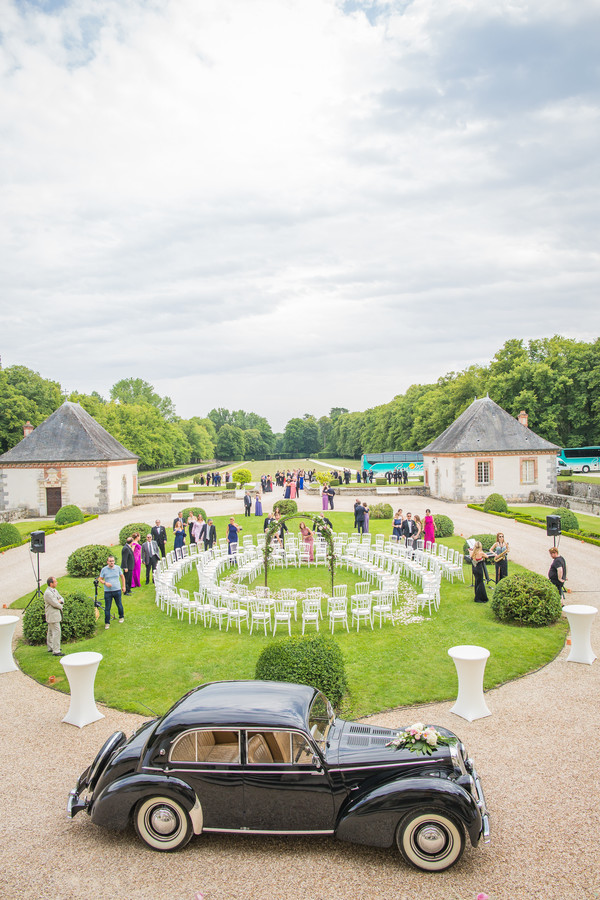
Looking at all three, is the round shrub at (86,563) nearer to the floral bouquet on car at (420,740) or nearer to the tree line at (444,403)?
the floral bouquet on car at (420,740)

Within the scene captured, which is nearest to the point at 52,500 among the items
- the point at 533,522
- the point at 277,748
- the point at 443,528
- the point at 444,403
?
the point at 443,528

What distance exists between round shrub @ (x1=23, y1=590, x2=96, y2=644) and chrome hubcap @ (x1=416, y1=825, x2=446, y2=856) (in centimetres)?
895

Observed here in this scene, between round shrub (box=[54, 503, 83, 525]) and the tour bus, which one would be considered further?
the tour bus

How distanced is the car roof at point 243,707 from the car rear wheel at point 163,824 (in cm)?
64

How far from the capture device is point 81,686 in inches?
332

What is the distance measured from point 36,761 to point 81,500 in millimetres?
29527

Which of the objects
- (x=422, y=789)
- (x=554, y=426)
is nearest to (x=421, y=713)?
(x=422, y=789)

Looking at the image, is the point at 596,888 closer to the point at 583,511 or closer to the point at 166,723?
the point at 166,723

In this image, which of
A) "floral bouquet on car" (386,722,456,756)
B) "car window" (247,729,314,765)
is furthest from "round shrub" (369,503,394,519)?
"car window" (247,729,314,765)

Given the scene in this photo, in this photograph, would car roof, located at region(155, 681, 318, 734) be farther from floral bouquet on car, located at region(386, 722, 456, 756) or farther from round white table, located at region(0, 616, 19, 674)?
Result: round white table, located at region(0, 616, 19, 674)

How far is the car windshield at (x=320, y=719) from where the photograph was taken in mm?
5823

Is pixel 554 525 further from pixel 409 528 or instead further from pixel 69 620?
pixel 69 620

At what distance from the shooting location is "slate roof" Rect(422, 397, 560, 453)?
120 ft

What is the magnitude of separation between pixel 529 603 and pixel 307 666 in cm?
624
